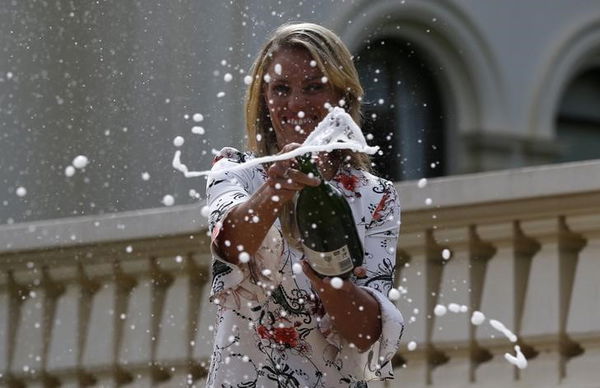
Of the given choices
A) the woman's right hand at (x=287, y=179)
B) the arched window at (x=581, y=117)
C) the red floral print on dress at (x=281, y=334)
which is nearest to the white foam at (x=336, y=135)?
the woman's right hand at (x=287, y=179)

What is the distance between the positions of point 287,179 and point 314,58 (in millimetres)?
391

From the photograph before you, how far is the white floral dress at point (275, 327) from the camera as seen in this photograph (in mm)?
3104

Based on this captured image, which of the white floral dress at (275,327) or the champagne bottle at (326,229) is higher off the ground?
the champagne bottle at (326,229)

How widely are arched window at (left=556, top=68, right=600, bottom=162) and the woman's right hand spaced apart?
1036cm

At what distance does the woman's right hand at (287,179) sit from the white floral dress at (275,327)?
0.14 metres

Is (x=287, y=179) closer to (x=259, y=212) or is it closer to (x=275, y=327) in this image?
(x=259, y=212)

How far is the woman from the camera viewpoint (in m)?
3.05

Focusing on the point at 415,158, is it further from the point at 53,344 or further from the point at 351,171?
the point at 351,171

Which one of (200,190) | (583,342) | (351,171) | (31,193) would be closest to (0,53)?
(31,193)

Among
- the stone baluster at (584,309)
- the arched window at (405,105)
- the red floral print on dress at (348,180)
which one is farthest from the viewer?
the arched window at (405,105)

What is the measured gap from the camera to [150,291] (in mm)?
6469

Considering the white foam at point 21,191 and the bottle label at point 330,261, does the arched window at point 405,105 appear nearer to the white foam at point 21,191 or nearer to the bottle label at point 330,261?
the white foam at point 21,191

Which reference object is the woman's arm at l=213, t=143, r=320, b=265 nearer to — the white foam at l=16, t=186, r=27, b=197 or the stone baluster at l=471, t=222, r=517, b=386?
the stone baluster at l=471, t=222, r=517, b=386

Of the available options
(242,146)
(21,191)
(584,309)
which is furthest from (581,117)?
(584,309)
